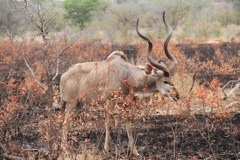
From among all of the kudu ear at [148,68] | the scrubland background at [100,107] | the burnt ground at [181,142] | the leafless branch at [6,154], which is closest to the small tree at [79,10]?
the scrubland background at [100,107]

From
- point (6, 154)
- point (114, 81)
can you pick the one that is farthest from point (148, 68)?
point (6, 154)

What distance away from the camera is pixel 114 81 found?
6.02 m

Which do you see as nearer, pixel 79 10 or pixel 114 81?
pixel 114 81

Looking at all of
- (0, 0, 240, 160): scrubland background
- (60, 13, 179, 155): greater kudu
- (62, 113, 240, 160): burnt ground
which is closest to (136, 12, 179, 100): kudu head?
(60, 13, 179, 155): greater kudu

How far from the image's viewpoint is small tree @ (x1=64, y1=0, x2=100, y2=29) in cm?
2920

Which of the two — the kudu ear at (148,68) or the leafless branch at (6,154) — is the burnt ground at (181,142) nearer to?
the kudu ear at (148,68)

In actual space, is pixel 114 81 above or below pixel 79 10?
below

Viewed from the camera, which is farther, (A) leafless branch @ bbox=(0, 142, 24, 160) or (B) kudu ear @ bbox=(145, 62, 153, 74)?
(B) kudu ear @ bbox=(145, 62, 153, 74)

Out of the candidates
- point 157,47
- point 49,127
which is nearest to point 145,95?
point 49,127

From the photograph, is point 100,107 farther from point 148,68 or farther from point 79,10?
point 79,10

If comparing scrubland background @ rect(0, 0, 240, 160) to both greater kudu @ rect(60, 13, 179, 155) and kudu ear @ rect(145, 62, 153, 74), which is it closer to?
greater kudu @ rect(60, 13, 179, 155)

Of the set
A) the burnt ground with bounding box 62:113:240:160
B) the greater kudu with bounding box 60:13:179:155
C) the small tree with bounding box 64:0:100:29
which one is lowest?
the burnt ground with bounding box 62:113:240:160

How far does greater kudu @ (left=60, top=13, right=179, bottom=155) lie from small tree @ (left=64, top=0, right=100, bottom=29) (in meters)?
22.8

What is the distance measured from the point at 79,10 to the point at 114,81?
80.2ft
